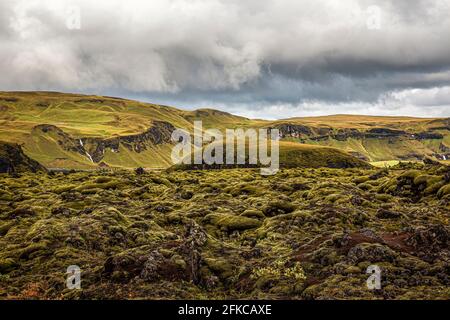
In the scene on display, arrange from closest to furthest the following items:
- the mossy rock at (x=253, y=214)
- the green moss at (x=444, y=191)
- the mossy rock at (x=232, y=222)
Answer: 1. the mossy rock at (x=232, y=222)
2. the mossy rock at (x=253, y=214)
3. the green moss at (x=444, y=191)

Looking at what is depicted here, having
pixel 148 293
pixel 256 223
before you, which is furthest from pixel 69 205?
pixel 148 293

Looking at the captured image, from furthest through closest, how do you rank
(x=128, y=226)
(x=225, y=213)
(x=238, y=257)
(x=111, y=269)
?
1. (x=225, y=213)
2. (x=128, y=226)
3. (x=238, y=257)
4. (x=111, y=269)

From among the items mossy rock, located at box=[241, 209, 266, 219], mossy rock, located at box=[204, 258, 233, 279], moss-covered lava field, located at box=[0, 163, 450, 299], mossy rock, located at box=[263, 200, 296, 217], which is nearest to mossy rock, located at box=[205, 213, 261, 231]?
moss-covered lava field, located at box=[0, 163, 450, 299]

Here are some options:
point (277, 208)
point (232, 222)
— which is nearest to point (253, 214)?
point (232, 222)

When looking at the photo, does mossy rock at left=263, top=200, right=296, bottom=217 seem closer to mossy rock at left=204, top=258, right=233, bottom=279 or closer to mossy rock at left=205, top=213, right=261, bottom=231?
mossy rock at left=205, top=213, right=261, bottom=231

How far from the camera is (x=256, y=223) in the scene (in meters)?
48.9

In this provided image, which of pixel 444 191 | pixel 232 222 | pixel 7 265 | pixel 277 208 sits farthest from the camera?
pixel 444 191

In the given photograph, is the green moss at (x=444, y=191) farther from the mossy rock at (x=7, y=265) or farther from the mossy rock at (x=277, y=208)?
Answer: the mossy rock at (x=7, y=265)

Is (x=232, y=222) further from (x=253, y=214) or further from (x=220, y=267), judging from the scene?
(x=220, y=267)

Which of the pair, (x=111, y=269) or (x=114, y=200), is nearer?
(x=111, y=269)

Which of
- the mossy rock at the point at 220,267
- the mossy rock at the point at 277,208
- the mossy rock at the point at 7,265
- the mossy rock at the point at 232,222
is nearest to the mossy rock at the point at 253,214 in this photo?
the mossy rock at the point at 232,222
